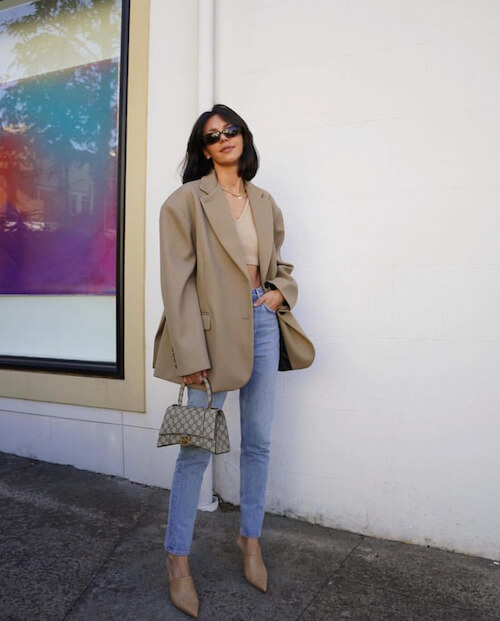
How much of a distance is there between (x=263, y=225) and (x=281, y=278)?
0.86ft

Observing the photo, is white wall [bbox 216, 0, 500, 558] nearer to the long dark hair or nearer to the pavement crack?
the pavement crack

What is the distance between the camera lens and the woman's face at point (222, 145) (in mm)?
2529

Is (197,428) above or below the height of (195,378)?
below

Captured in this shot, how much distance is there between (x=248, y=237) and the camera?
2.55 m

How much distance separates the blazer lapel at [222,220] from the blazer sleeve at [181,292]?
105 mm

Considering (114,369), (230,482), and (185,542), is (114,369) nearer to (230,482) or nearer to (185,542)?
(230,482)

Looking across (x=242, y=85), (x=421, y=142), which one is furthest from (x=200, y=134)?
(x=421, y=142)

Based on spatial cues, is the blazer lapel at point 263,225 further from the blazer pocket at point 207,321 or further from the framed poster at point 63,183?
the framed poster at point 63,183

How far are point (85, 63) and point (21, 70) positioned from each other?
26.4 inches

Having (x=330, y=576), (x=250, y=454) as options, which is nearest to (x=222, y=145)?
(x=250, y=454)

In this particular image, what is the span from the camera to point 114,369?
12.4 ft

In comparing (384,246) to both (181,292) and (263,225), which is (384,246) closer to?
(263,225)

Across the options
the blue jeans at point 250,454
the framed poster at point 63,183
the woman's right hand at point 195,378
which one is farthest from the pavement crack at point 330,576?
the framed poster at point 63,183

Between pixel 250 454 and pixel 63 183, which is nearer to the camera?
pixel 250 454
